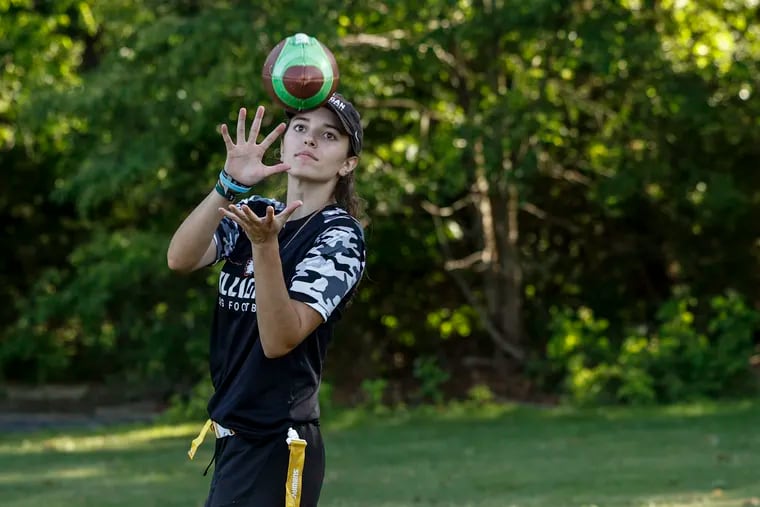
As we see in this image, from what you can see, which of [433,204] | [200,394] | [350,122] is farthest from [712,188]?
[350,122]

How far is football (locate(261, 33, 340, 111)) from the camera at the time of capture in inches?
146

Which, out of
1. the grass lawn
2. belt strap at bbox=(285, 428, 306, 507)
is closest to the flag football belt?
belt strap at bbox=(285, 428, 306, 507)

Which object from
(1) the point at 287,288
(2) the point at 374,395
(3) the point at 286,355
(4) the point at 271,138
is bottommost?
(2) the point at 374,395

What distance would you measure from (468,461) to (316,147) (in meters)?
7.40

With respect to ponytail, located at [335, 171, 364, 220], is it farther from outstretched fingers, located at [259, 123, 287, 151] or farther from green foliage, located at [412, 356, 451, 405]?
green foliage, located at [412, 356, 451, 405]

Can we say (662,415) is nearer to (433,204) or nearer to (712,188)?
(712,188)

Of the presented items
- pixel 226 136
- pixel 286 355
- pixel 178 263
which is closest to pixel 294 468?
pixel 286 355

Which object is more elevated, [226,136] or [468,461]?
[226,136]

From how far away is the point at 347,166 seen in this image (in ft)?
11.9

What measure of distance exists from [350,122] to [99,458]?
28.5ft

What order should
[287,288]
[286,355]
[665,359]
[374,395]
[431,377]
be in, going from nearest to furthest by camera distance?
1. [287,288]
2. [286,355]
3. [665,359]
4. [374,395]
5. [431,377]

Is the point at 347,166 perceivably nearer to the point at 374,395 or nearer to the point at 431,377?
the point at 374,395

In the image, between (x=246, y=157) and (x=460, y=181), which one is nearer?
(x=246, y=157)

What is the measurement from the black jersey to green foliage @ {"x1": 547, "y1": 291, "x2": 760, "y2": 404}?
1035 centimetres
